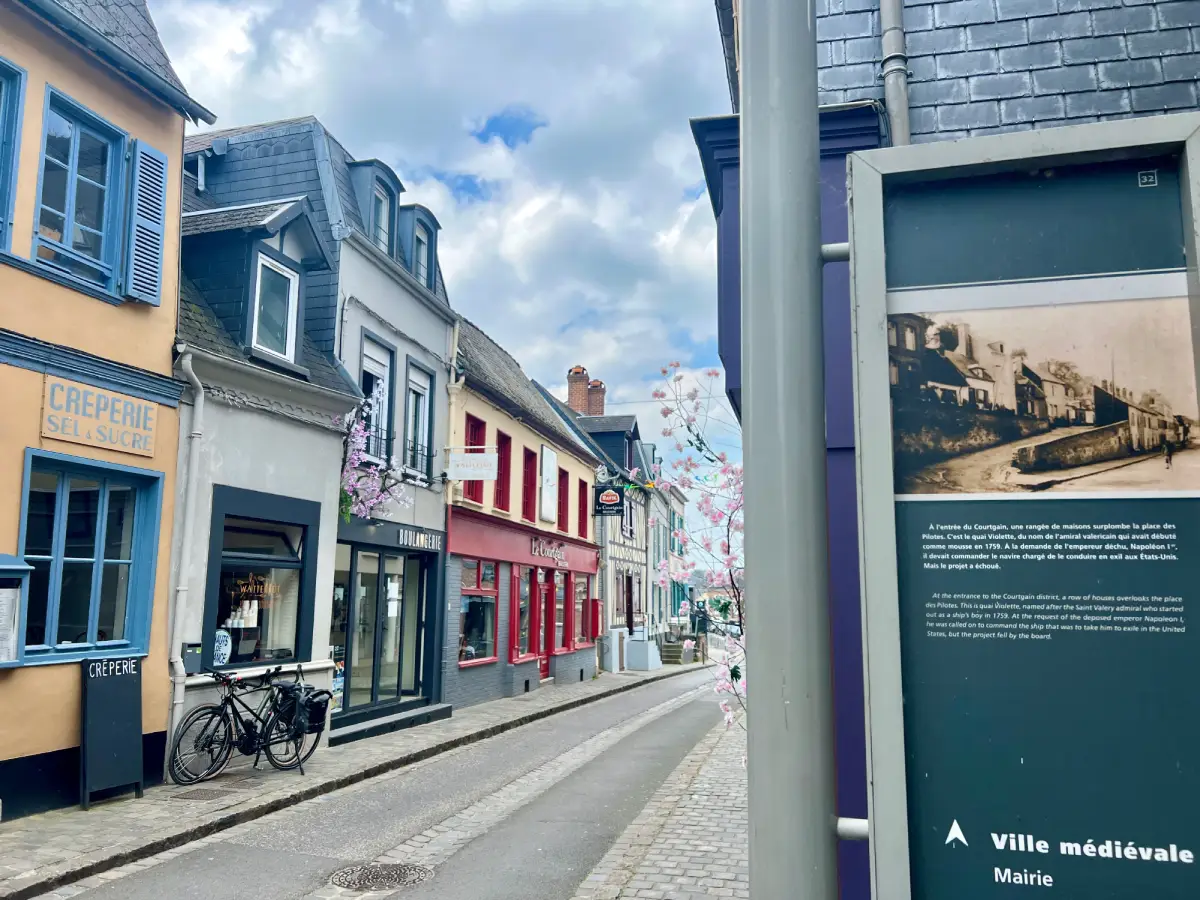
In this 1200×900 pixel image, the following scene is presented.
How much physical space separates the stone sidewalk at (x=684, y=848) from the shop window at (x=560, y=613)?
13.4 metres

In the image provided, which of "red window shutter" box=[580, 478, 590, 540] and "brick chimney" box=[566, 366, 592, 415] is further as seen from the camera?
"brick chimney" box=[566, 366, 592, 415]

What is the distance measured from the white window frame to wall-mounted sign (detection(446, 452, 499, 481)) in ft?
14.9

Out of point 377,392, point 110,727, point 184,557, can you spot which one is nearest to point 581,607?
point 377,392

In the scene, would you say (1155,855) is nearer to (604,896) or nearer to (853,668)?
(853,668)

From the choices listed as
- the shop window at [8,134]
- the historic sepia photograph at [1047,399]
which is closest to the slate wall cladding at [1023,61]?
the historic sepia photograph at [1047,399]

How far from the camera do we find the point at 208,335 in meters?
10.7

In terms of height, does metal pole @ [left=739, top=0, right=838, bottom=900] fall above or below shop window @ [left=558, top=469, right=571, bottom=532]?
below

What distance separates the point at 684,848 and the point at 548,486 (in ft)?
52.6

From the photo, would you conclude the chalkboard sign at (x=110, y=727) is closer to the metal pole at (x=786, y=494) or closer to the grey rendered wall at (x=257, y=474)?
the grey rendered wall at (x=257, y=474)

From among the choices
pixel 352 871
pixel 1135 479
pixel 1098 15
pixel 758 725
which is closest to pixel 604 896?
pixel 352 871

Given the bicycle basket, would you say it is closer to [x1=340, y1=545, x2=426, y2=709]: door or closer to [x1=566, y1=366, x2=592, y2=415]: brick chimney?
[x1=340, y1=545, x2=426, y2=709]: door

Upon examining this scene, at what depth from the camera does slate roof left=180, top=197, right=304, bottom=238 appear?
11391 mm

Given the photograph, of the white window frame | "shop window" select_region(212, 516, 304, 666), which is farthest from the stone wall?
the white window frame

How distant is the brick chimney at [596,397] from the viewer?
128 ft
